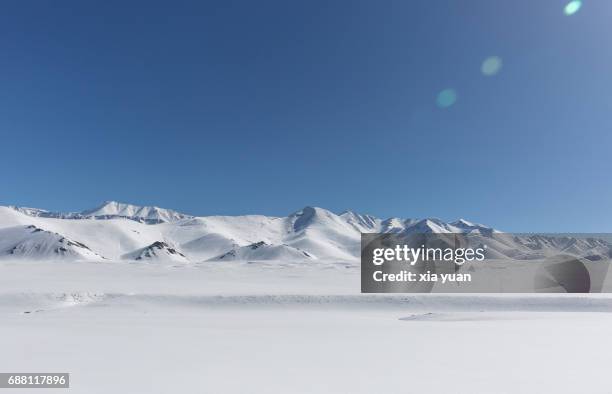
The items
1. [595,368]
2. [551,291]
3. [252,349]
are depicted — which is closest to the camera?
[595,368]

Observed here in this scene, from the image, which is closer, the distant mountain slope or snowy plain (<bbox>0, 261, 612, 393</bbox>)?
snowy plain (<bbox>0, 261, 612, 393</bbox>)

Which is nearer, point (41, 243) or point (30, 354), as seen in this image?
point (30, 354)

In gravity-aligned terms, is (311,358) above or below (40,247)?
below

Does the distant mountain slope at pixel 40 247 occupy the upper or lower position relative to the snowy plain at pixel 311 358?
upper

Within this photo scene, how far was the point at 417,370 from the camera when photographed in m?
8.62

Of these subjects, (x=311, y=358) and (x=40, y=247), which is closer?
(x=311, y=358)

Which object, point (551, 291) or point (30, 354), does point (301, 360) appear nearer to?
point (30, 354)

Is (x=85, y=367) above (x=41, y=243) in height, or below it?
below

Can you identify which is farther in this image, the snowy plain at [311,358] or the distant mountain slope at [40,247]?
the distant mountain slope at [40,247]

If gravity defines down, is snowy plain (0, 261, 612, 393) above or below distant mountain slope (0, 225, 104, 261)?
below

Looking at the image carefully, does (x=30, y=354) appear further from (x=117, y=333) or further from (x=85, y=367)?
(x=117, y=333)

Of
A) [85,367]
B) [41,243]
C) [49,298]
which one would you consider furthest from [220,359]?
[41,243]

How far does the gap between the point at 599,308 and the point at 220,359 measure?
1451 inches

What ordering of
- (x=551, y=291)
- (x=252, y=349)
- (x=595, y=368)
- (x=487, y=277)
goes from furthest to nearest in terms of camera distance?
(x=487, y=277) → (x=551, y=291) → (x=252, y=349) → (x=595, y=368)
